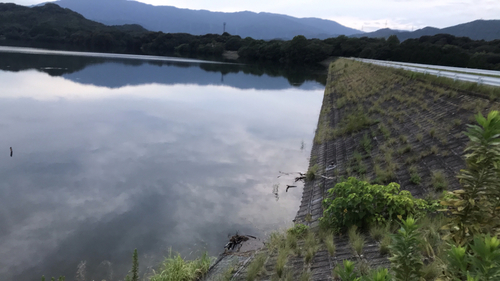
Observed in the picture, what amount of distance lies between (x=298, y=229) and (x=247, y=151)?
9.72 metres

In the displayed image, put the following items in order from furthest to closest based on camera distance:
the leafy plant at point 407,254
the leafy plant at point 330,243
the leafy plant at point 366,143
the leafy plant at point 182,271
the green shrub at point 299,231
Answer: the leafy plant at point 366,143 → the green shrub at point 299,231 → the leafy plant at point 182,271 → the leafy plant at point 330,243 → the leafy plant at point 407,254

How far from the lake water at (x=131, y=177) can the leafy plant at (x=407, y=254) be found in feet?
21.1

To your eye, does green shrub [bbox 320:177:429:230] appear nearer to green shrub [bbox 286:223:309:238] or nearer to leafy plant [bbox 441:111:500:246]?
green shrub [bbox 286:223:309:238]

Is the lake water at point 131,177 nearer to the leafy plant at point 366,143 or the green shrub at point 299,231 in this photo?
the green shrub at point 299,231

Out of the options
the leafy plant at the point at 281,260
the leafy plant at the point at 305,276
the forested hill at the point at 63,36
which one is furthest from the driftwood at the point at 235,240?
the forested hill at the point at 63,36

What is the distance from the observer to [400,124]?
533 inches

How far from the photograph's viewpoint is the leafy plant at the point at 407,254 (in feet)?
8.72

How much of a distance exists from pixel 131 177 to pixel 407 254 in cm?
1202

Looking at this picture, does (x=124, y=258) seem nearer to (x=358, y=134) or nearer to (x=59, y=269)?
(x=59, y=269)

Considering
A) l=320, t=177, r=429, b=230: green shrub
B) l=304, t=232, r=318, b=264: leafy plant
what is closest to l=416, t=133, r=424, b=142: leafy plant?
l=320, t=177, r=429, b=230: green shrub

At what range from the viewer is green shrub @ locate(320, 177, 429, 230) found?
6.06 metres

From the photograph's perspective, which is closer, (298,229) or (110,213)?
→ (298,229)

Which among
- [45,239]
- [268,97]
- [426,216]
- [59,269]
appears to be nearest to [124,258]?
[59,269]

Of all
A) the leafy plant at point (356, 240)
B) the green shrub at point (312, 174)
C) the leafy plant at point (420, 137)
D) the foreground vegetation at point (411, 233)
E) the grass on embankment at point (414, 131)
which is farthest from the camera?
the green shrub at point (312, 174)
